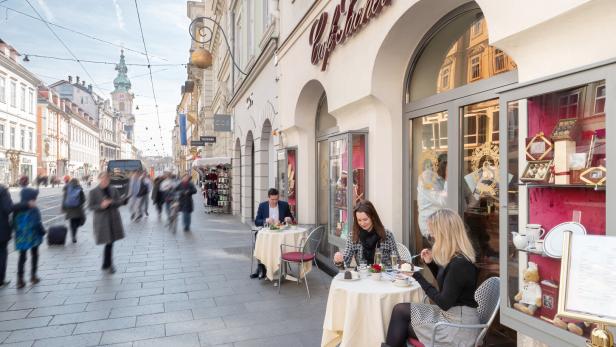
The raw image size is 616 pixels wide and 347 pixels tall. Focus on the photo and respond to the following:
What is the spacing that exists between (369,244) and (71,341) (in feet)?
11.0

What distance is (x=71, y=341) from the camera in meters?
4.31

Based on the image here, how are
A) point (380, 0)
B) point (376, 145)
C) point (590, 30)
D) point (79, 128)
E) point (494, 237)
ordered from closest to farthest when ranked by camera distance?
point (590, 30), point (494, 237), point (380, 0), point (376, 145), point (79, 128)

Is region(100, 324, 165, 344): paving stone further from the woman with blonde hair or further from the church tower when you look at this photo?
the church tower

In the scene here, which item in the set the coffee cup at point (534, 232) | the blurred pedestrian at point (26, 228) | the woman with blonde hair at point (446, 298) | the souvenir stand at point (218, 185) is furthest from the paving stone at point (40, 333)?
the souvenir stand at point (218, 185)

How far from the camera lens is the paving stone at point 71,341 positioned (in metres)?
4.23

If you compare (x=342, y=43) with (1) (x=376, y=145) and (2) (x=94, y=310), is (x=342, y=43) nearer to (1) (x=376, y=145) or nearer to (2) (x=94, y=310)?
(1) (x=376, y=145)

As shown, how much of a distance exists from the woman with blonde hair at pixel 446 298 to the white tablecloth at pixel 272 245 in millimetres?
3192

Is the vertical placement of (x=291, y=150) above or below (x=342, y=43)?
below

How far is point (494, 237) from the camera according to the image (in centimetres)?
419

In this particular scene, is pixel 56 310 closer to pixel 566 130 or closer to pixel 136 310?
pixel 136 310

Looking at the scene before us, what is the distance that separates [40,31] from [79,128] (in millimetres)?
67942

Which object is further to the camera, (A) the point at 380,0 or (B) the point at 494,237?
(A) the point at 380,0

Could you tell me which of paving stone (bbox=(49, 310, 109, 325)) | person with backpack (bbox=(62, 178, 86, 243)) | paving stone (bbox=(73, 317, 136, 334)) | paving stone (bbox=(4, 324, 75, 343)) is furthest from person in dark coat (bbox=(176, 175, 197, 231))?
Answer: paving stone (bbox=(4, 324, 75, 343))

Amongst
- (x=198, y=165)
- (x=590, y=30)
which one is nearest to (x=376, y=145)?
(x=590, y=30)
